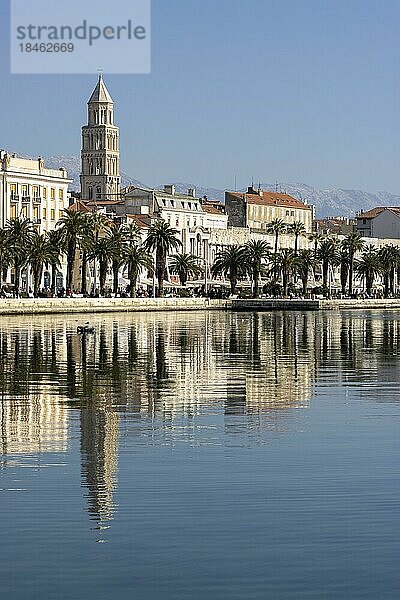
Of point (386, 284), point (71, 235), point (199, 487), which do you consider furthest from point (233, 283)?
point (199, 487)

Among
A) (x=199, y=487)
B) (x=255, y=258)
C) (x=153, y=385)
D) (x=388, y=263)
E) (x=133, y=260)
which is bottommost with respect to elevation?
(x=199, y=487)

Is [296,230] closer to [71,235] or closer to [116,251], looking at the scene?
[116,251]

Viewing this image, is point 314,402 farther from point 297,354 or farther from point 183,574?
point 297,354

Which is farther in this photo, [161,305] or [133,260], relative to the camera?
[133,260]

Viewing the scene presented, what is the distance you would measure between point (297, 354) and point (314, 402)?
19.1 meters

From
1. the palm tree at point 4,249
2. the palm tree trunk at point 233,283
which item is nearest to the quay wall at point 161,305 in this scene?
the palm tree at point 4,249

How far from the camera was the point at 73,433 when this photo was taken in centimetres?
2173

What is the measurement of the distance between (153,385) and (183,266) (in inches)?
4343

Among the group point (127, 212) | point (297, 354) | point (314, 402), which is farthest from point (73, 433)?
point (127, 212)

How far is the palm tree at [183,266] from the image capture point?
14162 cm

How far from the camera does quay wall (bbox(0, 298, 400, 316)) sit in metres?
95.6

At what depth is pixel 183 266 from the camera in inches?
5586

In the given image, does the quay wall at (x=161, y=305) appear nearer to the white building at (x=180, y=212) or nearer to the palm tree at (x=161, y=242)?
the palm tree at (x=161, y=242)

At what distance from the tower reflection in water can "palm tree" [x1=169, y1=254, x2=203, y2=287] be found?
78.8m
